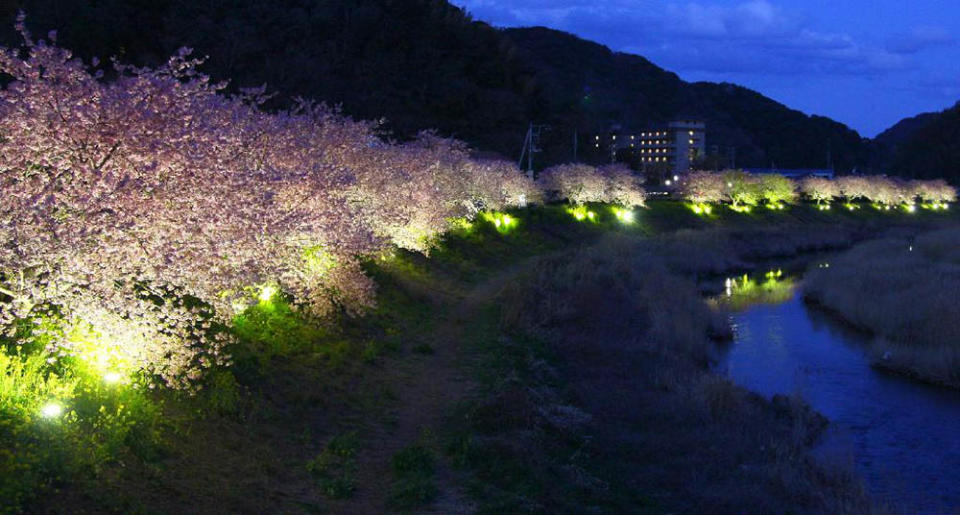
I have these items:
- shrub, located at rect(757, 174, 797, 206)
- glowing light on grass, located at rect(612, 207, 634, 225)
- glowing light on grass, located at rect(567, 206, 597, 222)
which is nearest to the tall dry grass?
glowing light on grass, located at rect(567, 206, 597, 222)

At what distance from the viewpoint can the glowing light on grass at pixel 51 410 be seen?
9539mm

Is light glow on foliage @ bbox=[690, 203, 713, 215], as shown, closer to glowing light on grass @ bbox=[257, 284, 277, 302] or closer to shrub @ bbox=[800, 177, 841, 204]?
shrub @ bbox=[800, 177, 841, 204]

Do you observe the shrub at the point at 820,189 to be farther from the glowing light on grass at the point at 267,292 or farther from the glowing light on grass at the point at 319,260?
the glowing light on grass at the point at 267,292

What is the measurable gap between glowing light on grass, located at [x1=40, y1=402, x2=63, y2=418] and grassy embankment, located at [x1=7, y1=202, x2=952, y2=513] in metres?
0.13

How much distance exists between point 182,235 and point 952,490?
14.4 m

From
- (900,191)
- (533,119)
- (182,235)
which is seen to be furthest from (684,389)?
(900,191)

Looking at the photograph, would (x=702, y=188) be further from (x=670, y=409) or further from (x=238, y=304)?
(x=238, y=304)

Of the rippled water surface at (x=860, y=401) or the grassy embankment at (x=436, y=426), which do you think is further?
the rippled water surface at (x=860, y=401)

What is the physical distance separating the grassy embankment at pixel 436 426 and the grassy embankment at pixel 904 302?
Answer: 621 centimetres

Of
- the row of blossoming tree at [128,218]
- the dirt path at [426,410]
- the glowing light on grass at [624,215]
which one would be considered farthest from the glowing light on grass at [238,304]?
the glowing light on grass at [624,215]

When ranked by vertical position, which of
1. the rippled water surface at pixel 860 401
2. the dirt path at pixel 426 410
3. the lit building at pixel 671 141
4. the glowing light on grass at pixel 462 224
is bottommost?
the rippled water surface at pixel 860 401

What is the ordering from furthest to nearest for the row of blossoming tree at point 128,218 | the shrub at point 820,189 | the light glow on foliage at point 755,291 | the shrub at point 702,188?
the shrub at point 820,189, the shrub at point 702,188, the light glow on foliage at point 755,291, the row of blossoming tree at point 128,218

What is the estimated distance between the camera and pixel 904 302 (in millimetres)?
31344

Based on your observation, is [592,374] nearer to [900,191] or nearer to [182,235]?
[182,235]
